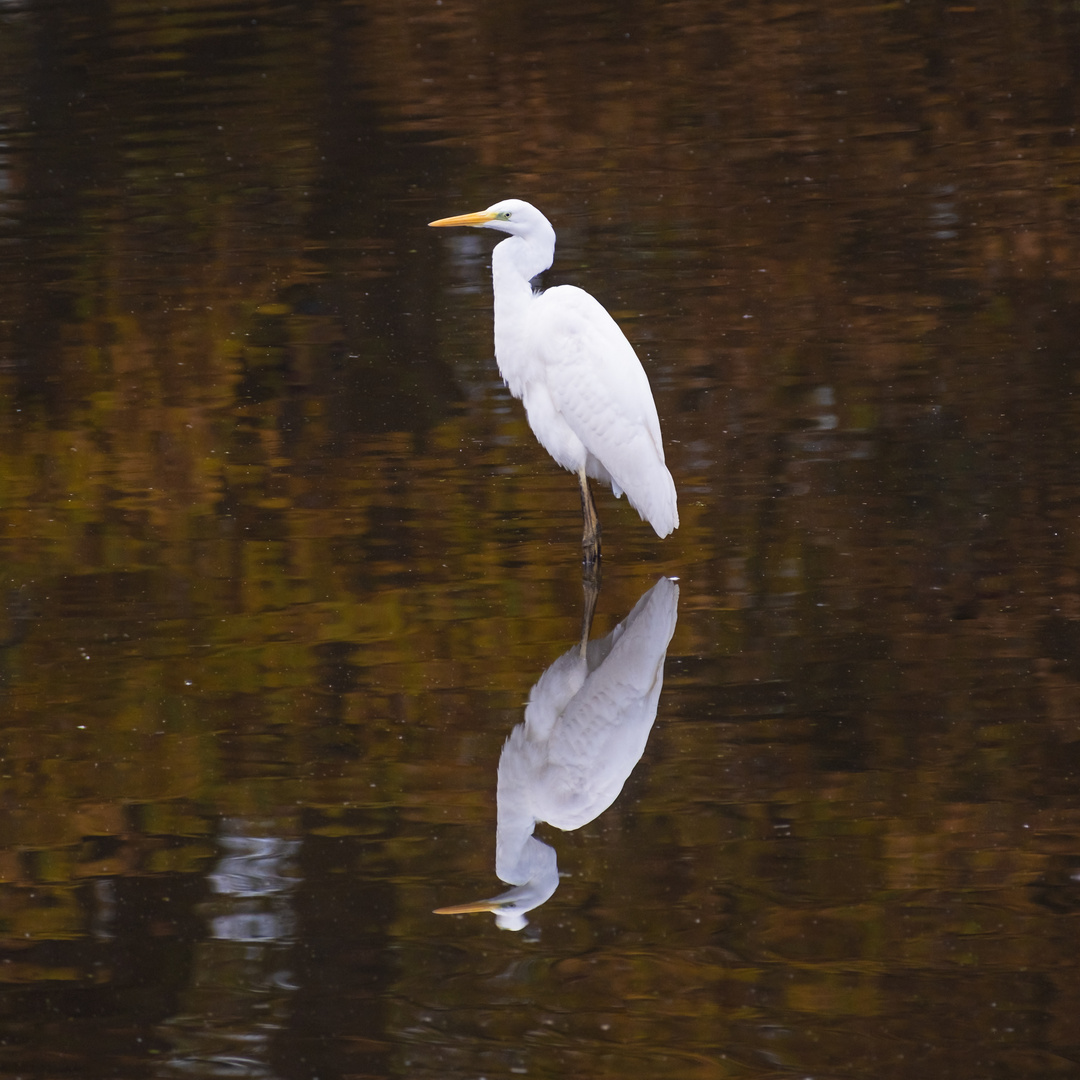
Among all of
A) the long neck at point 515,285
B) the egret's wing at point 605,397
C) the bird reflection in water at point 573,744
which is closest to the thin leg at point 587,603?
the bird reflection in water at point 573,744

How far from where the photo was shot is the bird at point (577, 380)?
6.17m

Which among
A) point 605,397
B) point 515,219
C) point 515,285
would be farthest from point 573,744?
point 515,219

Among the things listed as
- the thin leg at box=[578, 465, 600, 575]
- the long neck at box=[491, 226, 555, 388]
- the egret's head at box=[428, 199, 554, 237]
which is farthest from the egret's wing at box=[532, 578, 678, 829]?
the egret's head at box=[428, 199, 554, 237]

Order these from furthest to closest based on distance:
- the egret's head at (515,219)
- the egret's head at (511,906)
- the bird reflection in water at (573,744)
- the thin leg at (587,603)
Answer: the egret's head at (515,219), the thin leg at (587,603), the bird reflection in water at (573,744), the egret's head at (511,906)

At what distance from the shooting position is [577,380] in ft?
20.7

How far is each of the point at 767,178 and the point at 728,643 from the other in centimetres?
659

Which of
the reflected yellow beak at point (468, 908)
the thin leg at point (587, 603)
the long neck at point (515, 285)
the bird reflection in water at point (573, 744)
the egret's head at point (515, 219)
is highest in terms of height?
the egret's head at point (515, 219)

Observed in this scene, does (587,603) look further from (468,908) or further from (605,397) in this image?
(468,908)

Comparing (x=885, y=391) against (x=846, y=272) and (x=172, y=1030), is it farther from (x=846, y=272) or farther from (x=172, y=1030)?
(x=172, y=1030)

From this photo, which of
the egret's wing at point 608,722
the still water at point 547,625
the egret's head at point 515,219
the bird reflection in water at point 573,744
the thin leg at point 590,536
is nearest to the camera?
the still water at point 547,625

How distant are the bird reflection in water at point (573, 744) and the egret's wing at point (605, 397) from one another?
473mm

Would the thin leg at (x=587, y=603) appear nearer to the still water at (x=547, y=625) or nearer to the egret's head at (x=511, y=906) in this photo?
the still water at (x=547, y=625)

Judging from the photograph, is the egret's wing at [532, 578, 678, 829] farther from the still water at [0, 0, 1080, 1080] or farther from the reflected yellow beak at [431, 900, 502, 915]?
the reflected yellow beak at [431, 900, 502, 915]

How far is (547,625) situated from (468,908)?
65.9 inches
